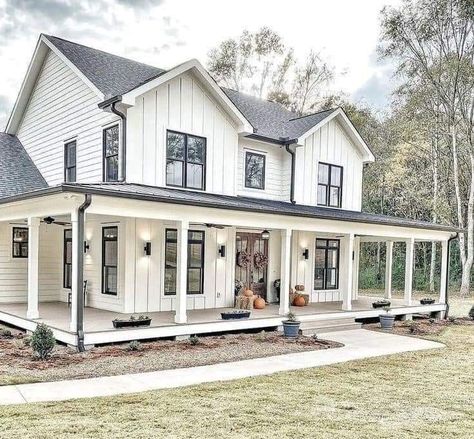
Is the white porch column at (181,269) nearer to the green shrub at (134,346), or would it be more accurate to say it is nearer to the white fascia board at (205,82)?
the green shrub at (134,346)

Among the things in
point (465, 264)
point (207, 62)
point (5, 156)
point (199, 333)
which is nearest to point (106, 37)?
point (207, 62)

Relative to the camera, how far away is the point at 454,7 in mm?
23031

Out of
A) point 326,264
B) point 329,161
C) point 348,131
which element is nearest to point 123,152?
point 329,161

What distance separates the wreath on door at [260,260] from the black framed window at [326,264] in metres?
2.25

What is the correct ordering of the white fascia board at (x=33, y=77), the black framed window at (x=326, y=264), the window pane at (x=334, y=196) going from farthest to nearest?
the window pane at (x=334, y=196) → the black framed window at (x=326, y=264) → the white fascia board at (x=33, y=77)

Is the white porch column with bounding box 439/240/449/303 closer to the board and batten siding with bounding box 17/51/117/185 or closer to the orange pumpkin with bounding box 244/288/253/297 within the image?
the orange pumpkin with bounding box 244/288/253/297

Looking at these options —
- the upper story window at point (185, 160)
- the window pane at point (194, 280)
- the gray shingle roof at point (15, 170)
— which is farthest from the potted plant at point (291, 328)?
the gray shingle roof at point (15, 170)

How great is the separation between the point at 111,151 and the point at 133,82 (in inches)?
106

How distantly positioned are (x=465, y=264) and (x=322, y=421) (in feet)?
73.0

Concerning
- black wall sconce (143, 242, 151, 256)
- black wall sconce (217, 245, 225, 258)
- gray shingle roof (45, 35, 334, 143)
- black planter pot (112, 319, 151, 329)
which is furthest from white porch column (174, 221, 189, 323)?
gray shingle roof (45, 35, 334, 143)

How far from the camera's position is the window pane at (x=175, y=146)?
1277cm

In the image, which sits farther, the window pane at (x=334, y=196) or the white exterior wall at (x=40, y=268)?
the window pane at (x=334, y=196)

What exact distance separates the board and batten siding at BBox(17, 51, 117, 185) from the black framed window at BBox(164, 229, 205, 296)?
8.85 feet

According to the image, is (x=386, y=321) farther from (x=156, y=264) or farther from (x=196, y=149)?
(x=196, y=149)
